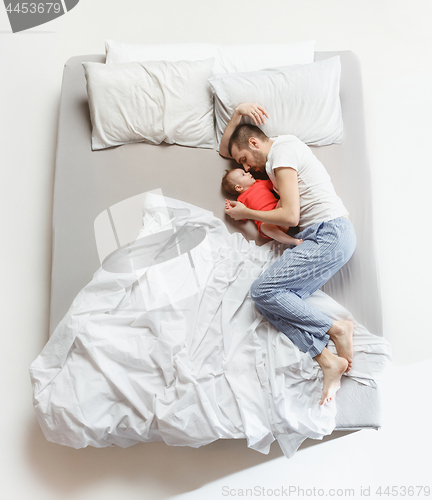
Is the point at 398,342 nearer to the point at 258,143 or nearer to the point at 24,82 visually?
the point at 258,143

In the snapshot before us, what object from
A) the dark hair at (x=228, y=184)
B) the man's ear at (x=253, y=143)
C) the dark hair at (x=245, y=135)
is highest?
the dark hair at (x=245, y=135)

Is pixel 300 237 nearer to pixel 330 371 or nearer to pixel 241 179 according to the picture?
Answer: pixel 241 179

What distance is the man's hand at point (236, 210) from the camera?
1697 mm

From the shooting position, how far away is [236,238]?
173 cm

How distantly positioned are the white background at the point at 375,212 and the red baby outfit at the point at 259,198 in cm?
64

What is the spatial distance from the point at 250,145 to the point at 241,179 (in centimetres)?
15
